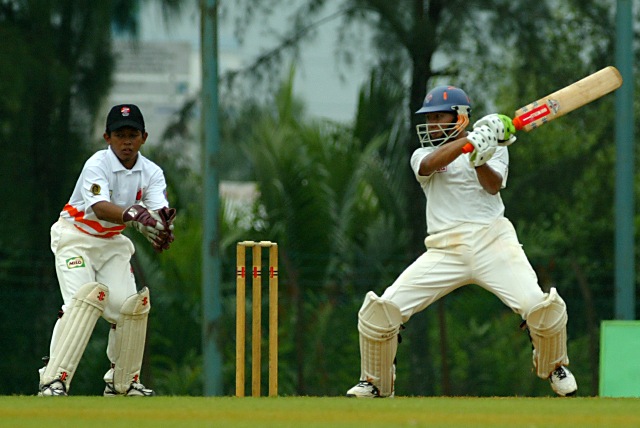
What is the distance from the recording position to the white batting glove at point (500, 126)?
731 cm

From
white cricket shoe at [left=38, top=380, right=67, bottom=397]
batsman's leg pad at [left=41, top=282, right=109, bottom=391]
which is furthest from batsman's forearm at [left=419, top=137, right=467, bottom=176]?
white cricket shoe at [left=38, top=380, right=67, bottom=397]

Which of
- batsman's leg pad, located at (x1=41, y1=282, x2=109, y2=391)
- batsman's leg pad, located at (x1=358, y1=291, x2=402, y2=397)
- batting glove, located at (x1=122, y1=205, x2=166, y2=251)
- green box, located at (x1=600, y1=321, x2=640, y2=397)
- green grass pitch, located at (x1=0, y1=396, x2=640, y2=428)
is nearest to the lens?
green grass pitch, located at (x1=0, y1=396, x2=640, y2=428)

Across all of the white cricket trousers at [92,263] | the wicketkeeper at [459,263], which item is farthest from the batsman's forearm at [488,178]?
the white cricket trousers at [92,263]

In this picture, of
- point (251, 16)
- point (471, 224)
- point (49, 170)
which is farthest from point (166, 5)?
point (471, 224)

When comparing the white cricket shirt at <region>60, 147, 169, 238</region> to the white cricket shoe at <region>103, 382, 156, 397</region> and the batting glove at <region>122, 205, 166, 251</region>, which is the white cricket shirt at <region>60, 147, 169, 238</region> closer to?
the batting glove at <region>122, 205, 166, 251</region>

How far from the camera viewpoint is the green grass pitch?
5.44 metres

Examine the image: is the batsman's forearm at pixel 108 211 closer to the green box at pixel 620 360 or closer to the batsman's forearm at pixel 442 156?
the batsman's forearm at pixel 442 156

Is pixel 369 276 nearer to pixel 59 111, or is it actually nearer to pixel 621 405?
pixel 59 111

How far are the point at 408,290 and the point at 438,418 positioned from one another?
1.92 m

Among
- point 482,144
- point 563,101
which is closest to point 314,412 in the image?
point 482,144

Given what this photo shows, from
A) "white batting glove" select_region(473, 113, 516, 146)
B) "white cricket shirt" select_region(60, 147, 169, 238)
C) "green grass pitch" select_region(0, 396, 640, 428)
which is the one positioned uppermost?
"white batting glove" select_region(473, 113, 516, 146)

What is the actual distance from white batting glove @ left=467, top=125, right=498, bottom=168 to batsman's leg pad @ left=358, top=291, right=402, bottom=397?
85 centimetres

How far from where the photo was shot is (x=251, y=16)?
1271 cm

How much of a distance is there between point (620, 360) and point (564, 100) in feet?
4.87
